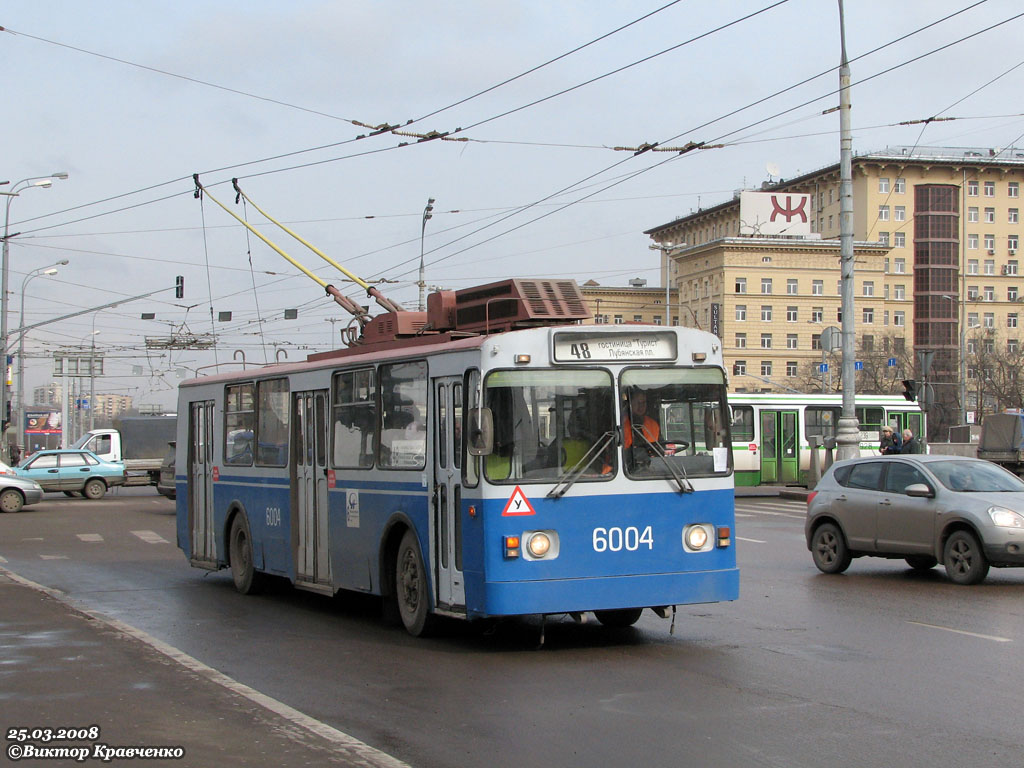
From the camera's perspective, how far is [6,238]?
4359 cm

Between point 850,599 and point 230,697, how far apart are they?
7778 millimetres

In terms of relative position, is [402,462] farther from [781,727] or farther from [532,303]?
[781,727]

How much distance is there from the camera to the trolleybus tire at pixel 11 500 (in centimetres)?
3500

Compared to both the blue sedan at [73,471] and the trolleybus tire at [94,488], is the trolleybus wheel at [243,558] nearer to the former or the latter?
the blue sedan at [73,471]

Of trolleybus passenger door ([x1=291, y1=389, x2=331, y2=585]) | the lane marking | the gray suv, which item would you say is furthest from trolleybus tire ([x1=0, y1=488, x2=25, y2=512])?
the lane marking

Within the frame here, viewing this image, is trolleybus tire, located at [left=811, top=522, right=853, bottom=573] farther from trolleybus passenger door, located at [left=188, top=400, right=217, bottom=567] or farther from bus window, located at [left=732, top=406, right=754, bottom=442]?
bus window, located at [left=732, top=406, right=754, bottom=442]

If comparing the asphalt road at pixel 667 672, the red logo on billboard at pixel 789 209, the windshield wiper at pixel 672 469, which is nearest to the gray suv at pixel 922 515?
the asphalt road at pixel 667 672

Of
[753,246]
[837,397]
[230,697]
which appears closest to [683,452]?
[230,697]

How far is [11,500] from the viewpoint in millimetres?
35031

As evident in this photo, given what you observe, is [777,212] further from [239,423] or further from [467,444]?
[467,444]

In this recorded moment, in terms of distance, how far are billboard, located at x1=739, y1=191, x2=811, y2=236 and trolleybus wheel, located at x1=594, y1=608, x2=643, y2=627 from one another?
3512 inches

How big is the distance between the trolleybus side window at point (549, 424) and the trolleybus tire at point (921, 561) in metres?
6.53

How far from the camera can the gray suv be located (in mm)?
14398

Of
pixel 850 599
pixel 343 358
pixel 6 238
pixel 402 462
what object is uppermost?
pixel 6 238
